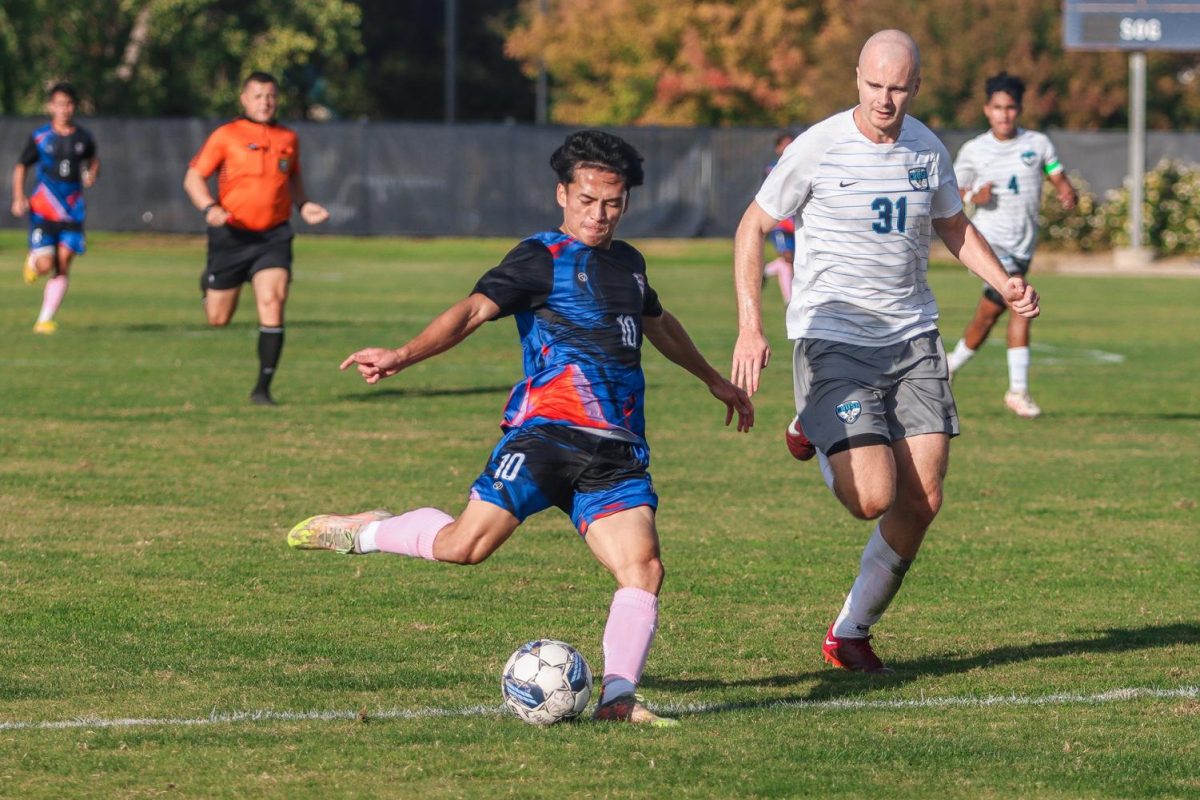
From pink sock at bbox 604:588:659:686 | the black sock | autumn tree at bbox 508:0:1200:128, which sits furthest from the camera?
autumn tree at bbox 508:0:1200:128

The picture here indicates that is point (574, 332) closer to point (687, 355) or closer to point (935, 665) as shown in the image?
point (687, 355)

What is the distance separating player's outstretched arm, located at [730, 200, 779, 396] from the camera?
6.32 metres

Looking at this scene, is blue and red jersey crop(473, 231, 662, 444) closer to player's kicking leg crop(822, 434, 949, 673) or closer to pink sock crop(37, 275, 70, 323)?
player's kicking leg crop(822, 434, 949, 673)

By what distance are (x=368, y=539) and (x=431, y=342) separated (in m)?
0.86

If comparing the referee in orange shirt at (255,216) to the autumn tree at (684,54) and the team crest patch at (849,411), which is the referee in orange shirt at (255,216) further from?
the autumn tree at (684,54)

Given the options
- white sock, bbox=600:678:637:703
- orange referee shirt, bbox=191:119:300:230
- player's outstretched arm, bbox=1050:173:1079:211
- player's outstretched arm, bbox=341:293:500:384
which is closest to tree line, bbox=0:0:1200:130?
orange referee shirt, bbox=191:119:300:230

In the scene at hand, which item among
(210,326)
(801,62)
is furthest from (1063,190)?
(801,62)

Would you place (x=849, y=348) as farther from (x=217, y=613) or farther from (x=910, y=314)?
(x=217, y=613)

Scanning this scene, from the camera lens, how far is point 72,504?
32.8ft

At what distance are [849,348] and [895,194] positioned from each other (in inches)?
21.2

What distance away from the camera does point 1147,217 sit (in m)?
40.8

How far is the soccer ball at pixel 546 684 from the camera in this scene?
5723 mm

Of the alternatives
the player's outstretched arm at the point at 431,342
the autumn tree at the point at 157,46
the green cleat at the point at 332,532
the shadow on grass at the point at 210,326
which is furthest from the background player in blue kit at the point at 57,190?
the autumn tree at the point at 157,46

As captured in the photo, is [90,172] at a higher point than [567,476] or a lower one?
higher
